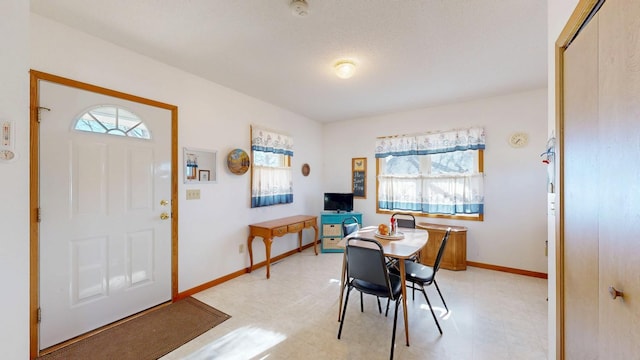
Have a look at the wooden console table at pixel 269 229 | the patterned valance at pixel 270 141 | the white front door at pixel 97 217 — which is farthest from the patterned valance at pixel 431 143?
the white front door at pixel 97 217

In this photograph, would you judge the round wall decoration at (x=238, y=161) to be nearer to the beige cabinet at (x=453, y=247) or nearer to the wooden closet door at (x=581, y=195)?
the beige cabinet at (x=453, y=247)

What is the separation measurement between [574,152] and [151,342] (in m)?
3.04

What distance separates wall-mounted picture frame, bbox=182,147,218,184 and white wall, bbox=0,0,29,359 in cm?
142

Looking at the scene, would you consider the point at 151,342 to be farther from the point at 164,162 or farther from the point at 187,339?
the point at 164,162

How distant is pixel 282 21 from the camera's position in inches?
71.3

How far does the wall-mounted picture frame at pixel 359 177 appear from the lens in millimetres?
4547

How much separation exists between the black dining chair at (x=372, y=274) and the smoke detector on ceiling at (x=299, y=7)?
169 cm

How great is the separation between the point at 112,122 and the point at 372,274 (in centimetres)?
263

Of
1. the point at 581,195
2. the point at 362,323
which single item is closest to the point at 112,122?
the point at 362,323

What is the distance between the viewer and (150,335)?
2.00m

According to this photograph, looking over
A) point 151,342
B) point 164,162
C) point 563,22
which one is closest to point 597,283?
point 563,22

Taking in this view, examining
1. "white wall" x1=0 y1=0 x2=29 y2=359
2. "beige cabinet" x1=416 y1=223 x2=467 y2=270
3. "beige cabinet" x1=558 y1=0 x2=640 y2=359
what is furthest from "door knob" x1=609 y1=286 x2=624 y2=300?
"beige cabinet" x1=416 y1=223 x2=467 y2=270

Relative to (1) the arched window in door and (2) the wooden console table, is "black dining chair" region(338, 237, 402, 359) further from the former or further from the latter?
(1) the arched window in door

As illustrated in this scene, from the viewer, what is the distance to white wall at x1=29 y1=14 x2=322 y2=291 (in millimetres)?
1907
